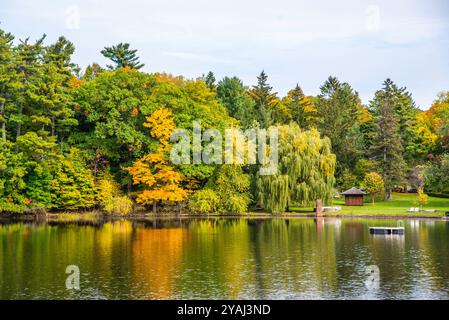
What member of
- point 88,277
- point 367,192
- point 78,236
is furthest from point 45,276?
point 367,192

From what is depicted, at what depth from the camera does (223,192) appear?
2459 inches

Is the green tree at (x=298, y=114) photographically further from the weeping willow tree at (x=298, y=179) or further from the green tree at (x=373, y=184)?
the weeping willow tree at (x=298, y=179)

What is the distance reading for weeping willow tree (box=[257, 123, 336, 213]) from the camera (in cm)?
5994

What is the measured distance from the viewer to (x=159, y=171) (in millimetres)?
62781

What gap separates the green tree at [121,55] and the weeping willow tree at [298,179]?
34.6 m

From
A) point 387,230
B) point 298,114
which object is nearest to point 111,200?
point 387,230

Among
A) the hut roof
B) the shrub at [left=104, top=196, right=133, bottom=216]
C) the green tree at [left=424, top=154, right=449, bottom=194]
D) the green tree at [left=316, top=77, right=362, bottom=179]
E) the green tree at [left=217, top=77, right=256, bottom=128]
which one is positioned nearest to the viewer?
the shrub at [left=104, top=196, right=133, bottom=216]

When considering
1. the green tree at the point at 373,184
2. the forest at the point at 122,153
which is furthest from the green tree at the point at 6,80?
the green tree at the point at 373,184

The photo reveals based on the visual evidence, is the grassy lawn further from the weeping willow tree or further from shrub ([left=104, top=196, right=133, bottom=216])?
shrub ([left=104, top=196, right=133, bottom=216])

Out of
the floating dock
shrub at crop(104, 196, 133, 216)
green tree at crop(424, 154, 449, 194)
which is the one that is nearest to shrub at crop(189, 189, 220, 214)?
shrub at crop(104, 196, 133, 216)

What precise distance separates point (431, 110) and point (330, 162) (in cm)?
3591

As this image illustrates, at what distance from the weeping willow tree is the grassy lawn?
2.61 metres

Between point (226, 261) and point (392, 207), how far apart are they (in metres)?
36.3
